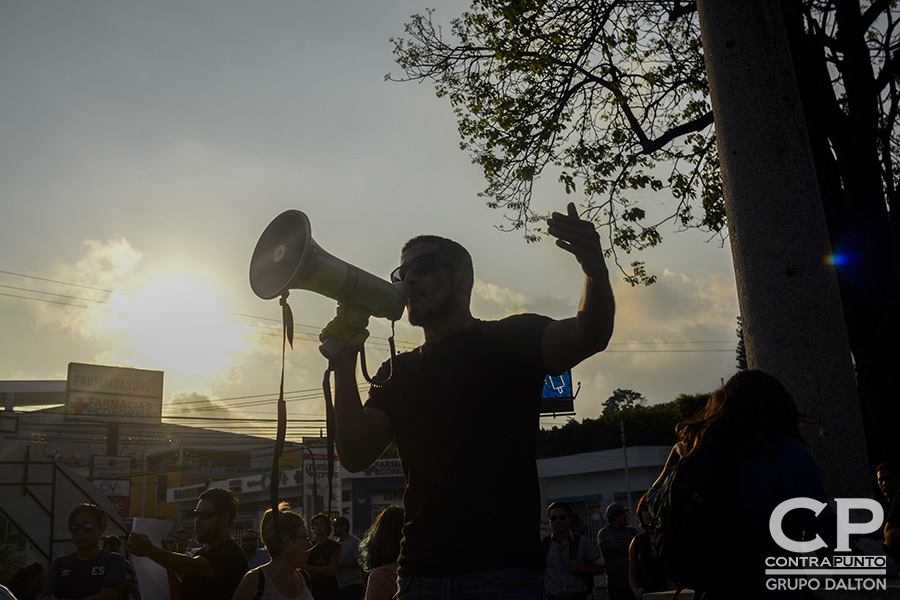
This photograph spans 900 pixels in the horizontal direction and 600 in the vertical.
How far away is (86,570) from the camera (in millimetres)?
6957

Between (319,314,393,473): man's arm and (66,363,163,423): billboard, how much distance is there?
172 feet

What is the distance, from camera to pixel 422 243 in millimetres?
2848

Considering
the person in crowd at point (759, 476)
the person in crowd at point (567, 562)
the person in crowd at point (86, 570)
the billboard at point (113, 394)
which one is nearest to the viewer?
the person in crowd at point (759, 476)

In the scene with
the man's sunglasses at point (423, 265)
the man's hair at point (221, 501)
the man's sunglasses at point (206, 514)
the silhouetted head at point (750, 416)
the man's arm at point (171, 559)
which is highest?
the man's sunglasses at point (423, 265)

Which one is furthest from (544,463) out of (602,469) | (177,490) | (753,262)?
(753,262)

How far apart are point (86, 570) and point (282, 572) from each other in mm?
2767

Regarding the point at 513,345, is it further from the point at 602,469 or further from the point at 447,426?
the point at 602,469

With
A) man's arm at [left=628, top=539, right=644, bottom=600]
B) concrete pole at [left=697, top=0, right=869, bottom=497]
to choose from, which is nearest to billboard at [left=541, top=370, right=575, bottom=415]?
man's arm at [left=628, top=539, right=644, bottom=600]

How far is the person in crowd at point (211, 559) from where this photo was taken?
5.18 m

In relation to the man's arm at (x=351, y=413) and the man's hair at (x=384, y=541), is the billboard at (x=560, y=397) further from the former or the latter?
the man's arm at (x=351, y=413)

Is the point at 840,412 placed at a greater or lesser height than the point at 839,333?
lesser

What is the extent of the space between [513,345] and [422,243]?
0.52 meters

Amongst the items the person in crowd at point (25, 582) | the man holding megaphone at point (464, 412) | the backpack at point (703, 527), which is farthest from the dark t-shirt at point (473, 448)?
the person in crowd at point (25, 582)

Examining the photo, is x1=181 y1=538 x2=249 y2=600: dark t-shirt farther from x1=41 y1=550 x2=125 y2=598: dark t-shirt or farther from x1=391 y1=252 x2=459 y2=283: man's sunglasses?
x1=391 y1=252 x2=459 y2=283: man's sunglasses
